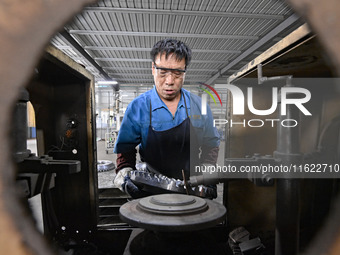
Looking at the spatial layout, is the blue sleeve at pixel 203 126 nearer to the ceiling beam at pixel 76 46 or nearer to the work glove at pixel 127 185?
the work glove at pixel 127 185

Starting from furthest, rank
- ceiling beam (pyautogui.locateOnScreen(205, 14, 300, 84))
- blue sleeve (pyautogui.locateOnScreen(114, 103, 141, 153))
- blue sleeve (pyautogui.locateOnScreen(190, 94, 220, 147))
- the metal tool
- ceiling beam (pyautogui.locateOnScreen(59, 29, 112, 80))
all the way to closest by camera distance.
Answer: ceiling beam (pyautogui.locateOnScreen(59, 29, 112, 80)) → ceiling beam (pyautogui.locateOnScreen(205, 14, 300, 84)) → blue sleeve (pyautogui.locateOnScreen(190, 94, 220, 147)) → blue sleeve (pyautogui.locateOnScreen(114, 103, 141, 153)) → the metal tool

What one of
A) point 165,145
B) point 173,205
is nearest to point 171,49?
point 165,145

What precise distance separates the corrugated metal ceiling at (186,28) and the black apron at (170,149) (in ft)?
5.20

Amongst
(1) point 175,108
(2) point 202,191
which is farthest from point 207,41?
(2) point 202,191

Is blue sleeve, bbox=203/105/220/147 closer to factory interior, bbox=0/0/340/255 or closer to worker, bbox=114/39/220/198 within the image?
worker, bbox=114/39/220/198

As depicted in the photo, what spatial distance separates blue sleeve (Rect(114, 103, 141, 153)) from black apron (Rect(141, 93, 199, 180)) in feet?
0.38

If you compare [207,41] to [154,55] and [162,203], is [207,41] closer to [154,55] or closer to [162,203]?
[154,55]

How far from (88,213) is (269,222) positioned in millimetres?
1428

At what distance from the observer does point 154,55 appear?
163 centimetres

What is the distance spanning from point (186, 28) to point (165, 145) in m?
2.68

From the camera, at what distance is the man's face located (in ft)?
5.19

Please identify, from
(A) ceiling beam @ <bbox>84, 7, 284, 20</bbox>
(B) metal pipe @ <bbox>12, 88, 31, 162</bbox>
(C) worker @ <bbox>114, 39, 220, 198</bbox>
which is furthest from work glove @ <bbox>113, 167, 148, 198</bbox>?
(A) ceiling beam @ <bbox>84, 7, 284, 20</bbox>

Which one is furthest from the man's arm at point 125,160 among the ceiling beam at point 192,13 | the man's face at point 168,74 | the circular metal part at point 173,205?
the ceiling beam at point 192,13

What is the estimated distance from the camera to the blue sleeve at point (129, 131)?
176 centimetres
